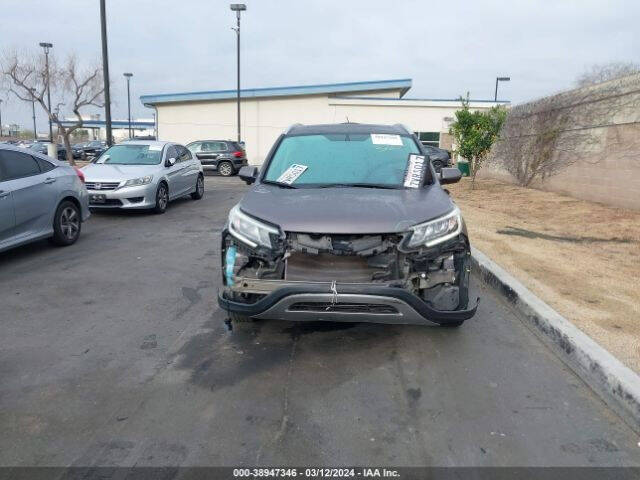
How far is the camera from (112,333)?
4.41 metres

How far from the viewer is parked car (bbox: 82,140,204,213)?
34.0 feet

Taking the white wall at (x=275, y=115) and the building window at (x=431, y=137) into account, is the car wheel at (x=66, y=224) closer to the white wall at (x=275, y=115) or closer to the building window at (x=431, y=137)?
the white wall at (x=275, y=115)

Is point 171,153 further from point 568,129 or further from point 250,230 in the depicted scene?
point 568,129

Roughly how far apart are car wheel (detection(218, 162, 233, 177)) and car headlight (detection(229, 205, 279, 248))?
19.9m

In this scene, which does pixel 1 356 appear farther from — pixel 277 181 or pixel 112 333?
pixel 277 181

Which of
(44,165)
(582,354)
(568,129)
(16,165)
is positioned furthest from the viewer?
(568,129)

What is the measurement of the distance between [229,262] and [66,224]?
196 inches

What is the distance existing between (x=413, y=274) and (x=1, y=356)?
3196 mm

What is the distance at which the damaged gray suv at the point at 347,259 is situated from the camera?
351cm

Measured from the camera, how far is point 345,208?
3.83 m

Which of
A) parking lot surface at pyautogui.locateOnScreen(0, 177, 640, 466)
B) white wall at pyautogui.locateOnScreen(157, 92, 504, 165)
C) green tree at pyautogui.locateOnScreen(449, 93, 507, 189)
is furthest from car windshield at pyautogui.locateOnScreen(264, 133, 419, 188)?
white wall at pyautogui.locateOnScreen(157, 92, 504, 165)

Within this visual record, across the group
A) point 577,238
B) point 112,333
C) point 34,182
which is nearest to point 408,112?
point 577,238

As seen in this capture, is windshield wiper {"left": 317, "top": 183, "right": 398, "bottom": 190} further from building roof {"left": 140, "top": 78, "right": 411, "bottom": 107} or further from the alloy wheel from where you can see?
building roof {"left": 140, "top": 78, "right": 411, "bottom": 107}

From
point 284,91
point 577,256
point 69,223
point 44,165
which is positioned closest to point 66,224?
point 69,223
